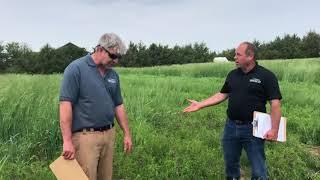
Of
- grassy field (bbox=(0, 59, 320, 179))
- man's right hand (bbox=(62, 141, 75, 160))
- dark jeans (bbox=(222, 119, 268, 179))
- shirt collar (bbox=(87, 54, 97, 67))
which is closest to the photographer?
man's right hand (bbox=(62, 141, 75, 160))

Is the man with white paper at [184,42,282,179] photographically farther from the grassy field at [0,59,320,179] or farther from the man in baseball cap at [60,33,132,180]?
the man in baseball cap at [60,33,132,180]

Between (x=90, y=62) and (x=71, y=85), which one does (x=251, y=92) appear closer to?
(x=90, y=62)

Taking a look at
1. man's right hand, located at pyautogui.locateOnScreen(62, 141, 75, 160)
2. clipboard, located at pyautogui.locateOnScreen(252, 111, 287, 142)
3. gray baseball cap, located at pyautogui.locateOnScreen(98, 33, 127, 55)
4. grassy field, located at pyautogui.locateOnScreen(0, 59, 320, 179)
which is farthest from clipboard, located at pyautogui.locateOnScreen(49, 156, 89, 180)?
clipboard, located at pyautogui.locateOnScreen(252, 111, 287, 142)

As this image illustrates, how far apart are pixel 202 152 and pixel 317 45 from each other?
56.4 m

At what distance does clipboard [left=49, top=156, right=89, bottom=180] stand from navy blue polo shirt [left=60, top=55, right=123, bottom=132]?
1.11ft

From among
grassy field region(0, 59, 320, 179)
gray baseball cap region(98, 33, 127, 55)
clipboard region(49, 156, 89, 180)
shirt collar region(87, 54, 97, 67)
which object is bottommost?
A: grassy field region(0, 59, 320, 179)

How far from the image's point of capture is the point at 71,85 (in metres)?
5.15

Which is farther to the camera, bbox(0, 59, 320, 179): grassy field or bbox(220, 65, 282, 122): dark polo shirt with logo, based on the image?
Result: bbox(0, 59, 320, 179): grassy field

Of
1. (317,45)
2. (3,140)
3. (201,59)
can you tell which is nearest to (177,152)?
(3,140)

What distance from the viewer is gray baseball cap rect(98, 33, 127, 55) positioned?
16.9ft

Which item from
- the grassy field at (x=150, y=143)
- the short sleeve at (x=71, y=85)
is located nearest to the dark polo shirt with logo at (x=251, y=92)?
the grassy field at (x=150, y=143)

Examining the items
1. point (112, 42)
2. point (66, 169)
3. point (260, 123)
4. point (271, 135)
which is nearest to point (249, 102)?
point (260, 123)

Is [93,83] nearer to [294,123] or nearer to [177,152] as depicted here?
[177,152]

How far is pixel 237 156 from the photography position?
278 inches
